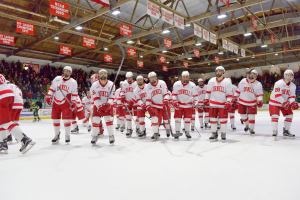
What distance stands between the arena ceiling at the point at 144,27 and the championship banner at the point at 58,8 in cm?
68

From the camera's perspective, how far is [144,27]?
13445 mm

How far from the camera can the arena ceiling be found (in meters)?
10.8

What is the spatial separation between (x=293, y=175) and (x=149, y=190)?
1.82 m

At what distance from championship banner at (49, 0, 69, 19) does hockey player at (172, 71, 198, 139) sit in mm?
5694

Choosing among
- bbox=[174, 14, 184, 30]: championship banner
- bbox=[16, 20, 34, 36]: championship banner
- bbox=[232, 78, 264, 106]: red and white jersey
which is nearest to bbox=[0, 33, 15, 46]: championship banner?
bbox=[16, 20, 34, 36]: championship banner

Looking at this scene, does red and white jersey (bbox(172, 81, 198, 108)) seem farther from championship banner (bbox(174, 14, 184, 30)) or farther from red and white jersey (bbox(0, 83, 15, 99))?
championship banner (bbox(174, 14, 184, 30))

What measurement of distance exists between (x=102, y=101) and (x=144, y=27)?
9.86 meters

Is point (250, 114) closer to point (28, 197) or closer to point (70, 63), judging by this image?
point (28, 197)

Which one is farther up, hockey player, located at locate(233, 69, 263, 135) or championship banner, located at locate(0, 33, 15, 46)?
championship banner, located at locate(0, 33, 15, 46)

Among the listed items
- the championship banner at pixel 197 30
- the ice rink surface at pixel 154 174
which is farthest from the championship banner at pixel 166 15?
the ice rink surface at pixel 154 174

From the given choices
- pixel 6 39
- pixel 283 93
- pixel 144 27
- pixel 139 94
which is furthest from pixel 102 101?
pixel 144 27

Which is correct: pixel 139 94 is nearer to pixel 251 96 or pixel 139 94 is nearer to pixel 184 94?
pixel 184 94

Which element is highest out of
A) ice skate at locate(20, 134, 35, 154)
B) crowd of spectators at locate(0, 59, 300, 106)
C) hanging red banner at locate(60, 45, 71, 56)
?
hanging red banner at locate(60, 45, 71, 56)

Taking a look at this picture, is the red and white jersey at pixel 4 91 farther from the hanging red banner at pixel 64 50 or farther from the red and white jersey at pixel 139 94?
the hanging red banner at pixel 64 50
